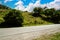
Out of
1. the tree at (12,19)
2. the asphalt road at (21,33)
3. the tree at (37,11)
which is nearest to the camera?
the asphalt road at (21,33)

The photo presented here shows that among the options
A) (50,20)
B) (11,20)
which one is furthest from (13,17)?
(50,20)

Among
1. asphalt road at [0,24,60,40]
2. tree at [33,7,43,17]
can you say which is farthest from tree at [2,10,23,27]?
tree at [33,7,43,17]

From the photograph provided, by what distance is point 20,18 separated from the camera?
124 ft

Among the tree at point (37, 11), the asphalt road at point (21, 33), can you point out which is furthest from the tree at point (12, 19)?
the tree at point (37, 11)

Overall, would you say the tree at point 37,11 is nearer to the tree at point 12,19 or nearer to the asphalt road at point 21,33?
the tree at point 12,19

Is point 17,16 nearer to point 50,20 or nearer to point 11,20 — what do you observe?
point 11,20

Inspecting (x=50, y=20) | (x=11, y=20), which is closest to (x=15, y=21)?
(x=11, y=20)

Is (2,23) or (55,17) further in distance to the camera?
(55,17)

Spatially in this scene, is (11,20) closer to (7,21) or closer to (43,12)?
(7,21)

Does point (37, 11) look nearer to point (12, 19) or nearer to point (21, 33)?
point (12, 19)

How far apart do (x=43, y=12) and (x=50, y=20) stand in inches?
220

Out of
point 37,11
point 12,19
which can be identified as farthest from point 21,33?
point 37,11

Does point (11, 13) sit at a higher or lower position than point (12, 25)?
higher

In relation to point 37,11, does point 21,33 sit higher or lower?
lower
